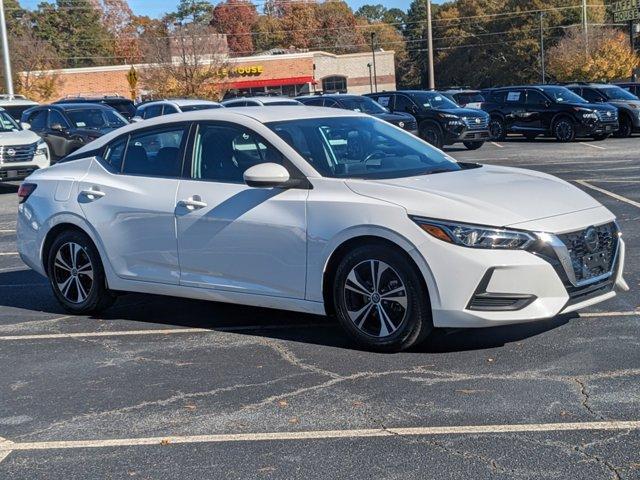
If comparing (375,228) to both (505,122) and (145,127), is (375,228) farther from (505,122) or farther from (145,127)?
(505,122)

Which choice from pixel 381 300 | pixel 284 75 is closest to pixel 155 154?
pixel 381 300

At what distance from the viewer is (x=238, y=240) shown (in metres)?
6.89

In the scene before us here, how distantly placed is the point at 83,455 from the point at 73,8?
99.5 m

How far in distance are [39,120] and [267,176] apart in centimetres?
1883

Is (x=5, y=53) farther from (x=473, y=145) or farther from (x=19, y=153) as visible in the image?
(x=473, y=145)

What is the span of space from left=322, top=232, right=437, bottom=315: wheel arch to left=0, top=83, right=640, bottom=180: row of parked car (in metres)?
14.6

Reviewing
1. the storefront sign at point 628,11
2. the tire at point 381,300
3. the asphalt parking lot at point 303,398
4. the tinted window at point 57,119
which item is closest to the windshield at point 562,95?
the tinted window at point 57,119

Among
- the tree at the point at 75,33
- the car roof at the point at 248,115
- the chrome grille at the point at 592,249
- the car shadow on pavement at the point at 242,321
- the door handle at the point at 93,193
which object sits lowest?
the car shadow on pavement at the point at 242,321

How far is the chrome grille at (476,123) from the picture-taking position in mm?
26531

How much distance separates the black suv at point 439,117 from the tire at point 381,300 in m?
20.4

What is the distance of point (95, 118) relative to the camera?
24.0 metres

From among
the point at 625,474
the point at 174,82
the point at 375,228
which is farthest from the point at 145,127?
the point at 174,82

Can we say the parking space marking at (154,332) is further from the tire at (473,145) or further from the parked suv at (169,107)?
the tire at (473,145)

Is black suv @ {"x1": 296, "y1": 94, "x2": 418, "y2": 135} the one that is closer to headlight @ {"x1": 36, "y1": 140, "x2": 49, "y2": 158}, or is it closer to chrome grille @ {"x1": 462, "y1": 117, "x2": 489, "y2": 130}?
chrome grille @ {"x1": 462, "y1": 117, "x2": 489, "y2": 130}
